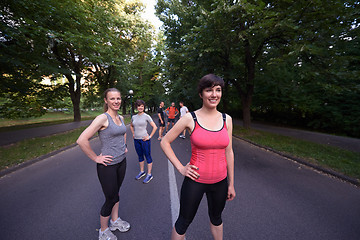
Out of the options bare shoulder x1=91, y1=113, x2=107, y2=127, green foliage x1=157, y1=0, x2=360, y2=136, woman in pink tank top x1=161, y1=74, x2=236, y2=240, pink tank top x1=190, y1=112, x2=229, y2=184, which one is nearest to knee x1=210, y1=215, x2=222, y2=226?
woman in pink tank top x1=161, y1=74, x2=236, y2=240

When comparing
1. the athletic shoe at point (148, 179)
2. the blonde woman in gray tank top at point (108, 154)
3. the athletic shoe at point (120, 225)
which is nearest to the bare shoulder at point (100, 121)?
the blonde woman in gray tank top at point (108, 154)

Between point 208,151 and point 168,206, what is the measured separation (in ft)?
6.56

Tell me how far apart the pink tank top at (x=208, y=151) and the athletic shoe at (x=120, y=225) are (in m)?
1.65

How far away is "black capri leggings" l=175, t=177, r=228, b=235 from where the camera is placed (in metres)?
1.57

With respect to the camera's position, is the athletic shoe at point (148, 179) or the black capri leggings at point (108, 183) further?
the athletic shoe at point (148, 179)

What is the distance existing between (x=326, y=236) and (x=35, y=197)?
570cm

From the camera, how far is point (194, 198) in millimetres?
1571

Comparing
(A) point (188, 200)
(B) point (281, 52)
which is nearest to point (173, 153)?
(A) point (188, 200)

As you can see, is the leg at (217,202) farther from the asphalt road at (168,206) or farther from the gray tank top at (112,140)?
the gray tank top at (112,140)

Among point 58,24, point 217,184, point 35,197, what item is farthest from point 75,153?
point 58,24

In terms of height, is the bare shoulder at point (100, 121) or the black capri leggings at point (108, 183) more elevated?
the bare shoulder at point (100, 121)

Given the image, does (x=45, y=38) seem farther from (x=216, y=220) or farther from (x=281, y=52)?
(x=281, y=52)

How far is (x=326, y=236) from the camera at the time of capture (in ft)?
7.40

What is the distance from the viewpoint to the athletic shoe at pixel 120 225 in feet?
7.45
